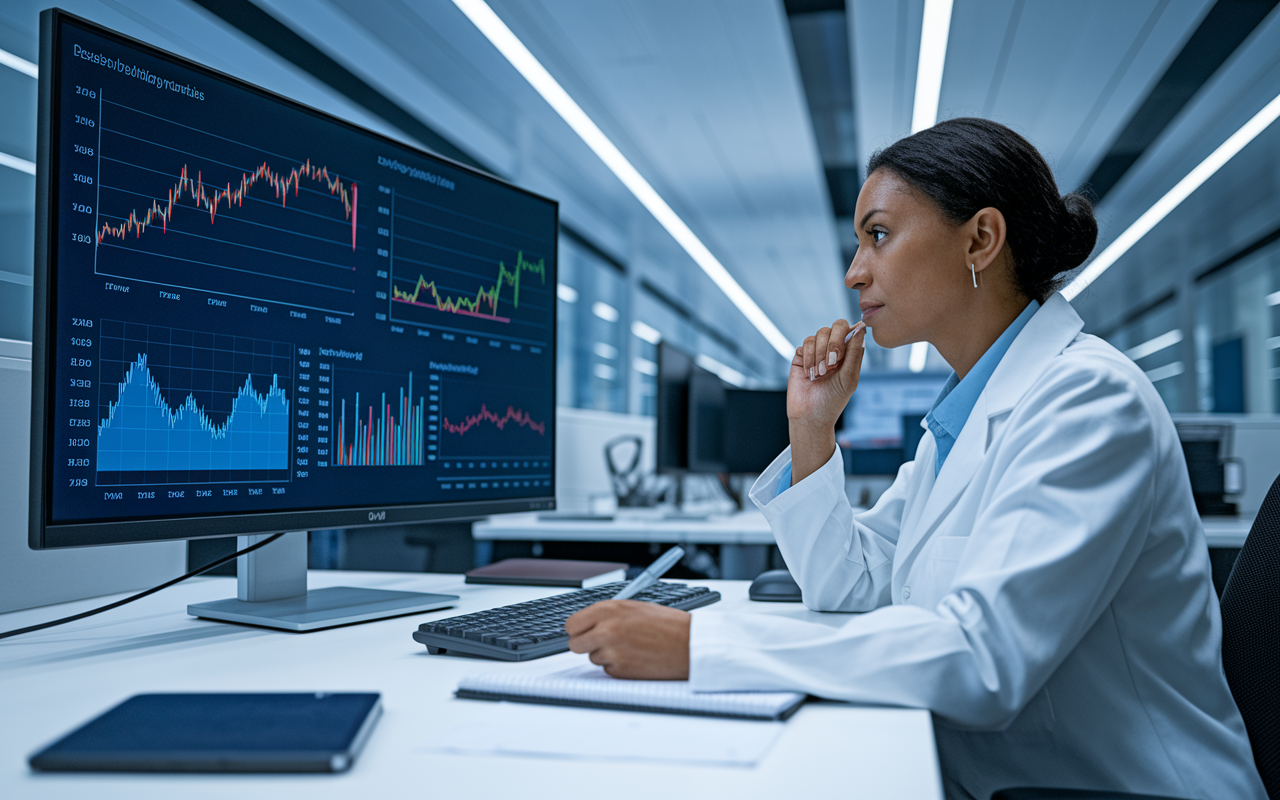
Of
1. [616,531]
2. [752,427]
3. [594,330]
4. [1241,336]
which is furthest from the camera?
[1241,336]

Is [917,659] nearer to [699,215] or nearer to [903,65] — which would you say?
[903,65]

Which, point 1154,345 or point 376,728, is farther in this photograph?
point 1154,345

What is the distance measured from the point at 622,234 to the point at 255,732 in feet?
21.9

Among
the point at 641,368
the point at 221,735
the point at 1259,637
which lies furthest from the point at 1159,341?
the point at 221,735

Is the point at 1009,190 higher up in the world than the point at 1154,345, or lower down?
lower down

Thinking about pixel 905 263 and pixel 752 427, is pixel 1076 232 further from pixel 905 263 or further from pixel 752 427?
pixel 752 427

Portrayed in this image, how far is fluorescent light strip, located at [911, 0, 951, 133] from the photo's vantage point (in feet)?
11.9

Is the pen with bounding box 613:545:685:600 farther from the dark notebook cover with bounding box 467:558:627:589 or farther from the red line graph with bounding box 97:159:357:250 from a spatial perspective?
the red line graph with bounding box 97:159:357:250

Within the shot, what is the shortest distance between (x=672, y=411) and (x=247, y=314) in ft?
7.36

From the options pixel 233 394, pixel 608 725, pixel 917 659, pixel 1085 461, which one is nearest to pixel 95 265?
pixel 233 394

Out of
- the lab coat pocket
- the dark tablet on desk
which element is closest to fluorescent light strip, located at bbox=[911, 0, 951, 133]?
the lab coat pocket

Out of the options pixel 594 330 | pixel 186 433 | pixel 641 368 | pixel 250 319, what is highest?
pixel 594 330

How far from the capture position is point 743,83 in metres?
4.57

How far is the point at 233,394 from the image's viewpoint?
0.99 m
